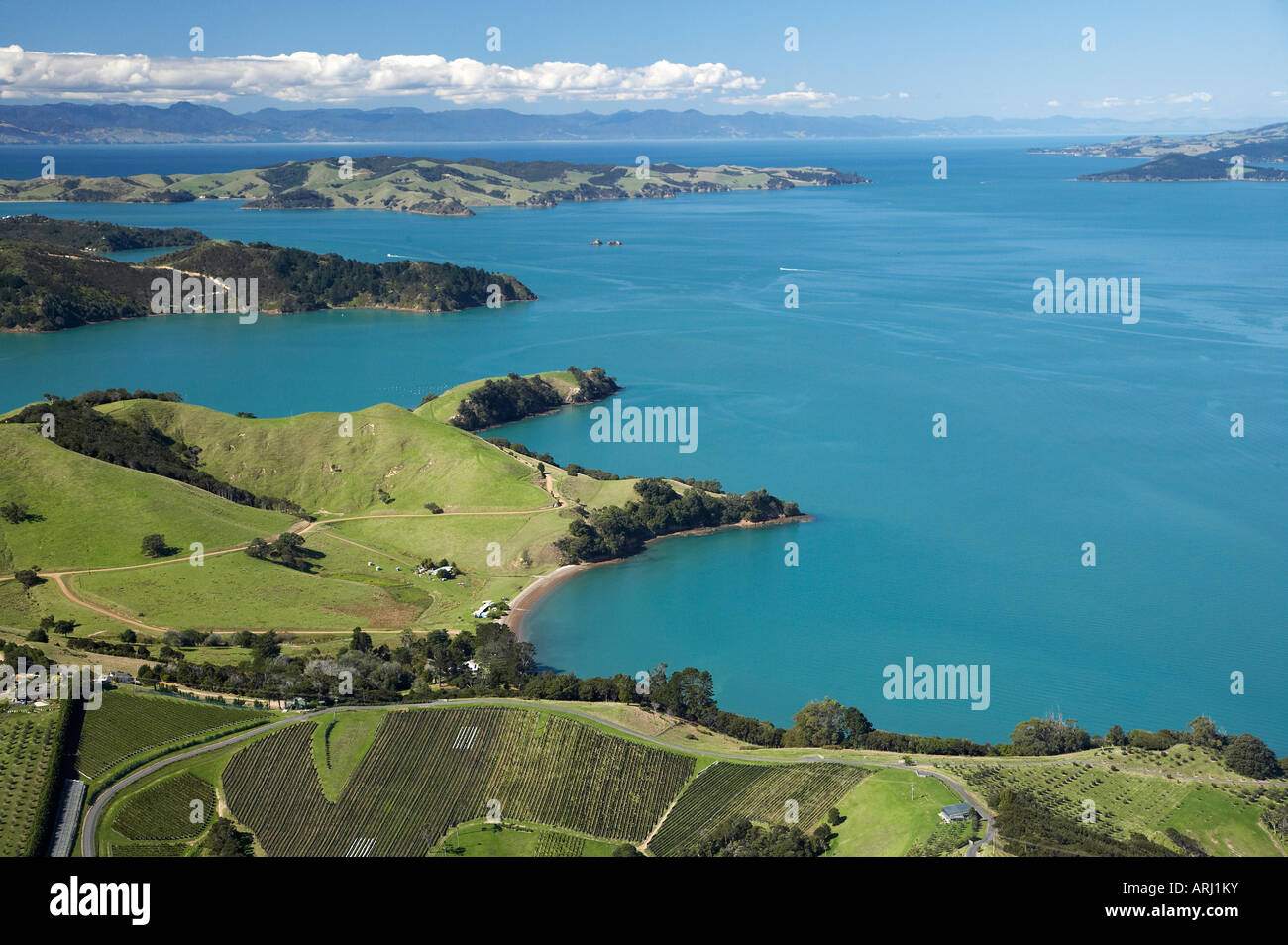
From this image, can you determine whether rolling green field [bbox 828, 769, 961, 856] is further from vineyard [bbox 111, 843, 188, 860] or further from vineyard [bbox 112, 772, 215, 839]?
vineyard [bbox 112, 772, 215, 839]

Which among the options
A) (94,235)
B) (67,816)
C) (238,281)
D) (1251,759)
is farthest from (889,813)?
(94,235)

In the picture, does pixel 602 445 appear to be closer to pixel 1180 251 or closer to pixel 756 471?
pixel 756 471

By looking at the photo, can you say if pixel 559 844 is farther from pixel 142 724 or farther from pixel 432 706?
pixel 142 724

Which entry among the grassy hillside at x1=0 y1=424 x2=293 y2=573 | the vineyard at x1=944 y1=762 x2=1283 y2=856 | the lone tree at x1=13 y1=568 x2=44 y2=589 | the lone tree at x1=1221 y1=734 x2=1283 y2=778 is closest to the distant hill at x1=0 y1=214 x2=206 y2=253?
the grassy hillside at x1=0 y1=424 x2=293 y2=573

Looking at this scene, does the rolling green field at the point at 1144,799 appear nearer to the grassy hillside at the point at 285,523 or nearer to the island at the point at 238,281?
the grassy hillside at the point at 285,523

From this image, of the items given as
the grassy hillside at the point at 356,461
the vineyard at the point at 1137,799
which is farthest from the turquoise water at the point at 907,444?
the grassy hillside at the point at 356,461
